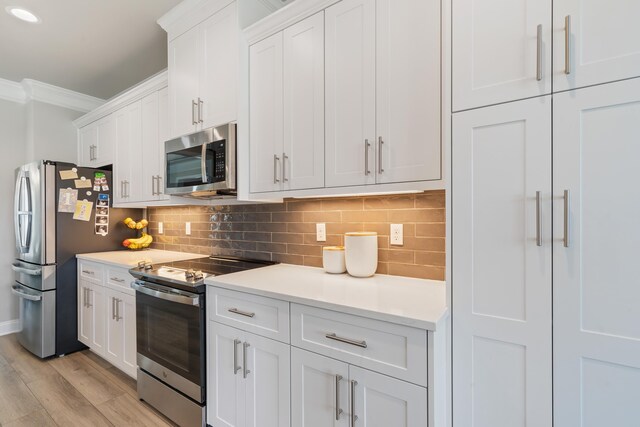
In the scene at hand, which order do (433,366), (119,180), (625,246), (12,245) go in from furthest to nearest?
(12,245)
(119,180)
(433,366)
(625,246)

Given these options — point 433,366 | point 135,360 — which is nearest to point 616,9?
point 433,366

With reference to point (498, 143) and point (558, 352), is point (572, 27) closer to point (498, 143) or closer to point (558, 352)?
point (498, 143)

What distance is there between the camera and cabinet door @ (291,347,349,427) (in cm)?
129

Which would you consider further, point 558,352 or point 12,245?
point 12,245

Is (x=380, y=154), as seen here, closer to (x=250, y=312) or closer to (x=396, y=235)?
(x=396, y=235)

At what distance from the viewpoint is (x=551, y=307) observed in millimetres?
1008

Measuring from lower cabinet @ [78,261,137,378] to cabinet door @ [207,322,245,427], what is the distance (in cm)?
95

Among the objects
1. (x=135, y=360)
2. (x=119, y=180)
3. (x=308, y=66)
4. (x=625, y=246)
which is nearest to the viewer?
(x=625, y=246)

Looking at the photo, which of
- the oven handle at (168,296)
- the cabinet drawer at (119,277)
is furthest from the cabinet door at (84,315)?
the oven handle at (168,296)

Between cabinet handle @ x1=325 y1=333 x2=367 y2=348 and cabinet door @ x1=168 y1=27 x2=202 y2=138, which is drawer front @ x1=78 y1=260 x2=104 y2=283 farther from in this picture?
cabinet handle @ x1=325 y1=333 x2=367 y2=348

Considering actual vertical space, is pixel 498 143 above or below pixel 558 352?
above

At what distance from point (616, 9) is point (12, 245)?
5135 millimetres

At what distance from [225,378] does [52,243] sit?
230cm

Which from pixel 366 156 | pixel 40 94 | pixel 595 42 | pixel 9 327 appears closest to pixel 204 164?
pixel 366 156
